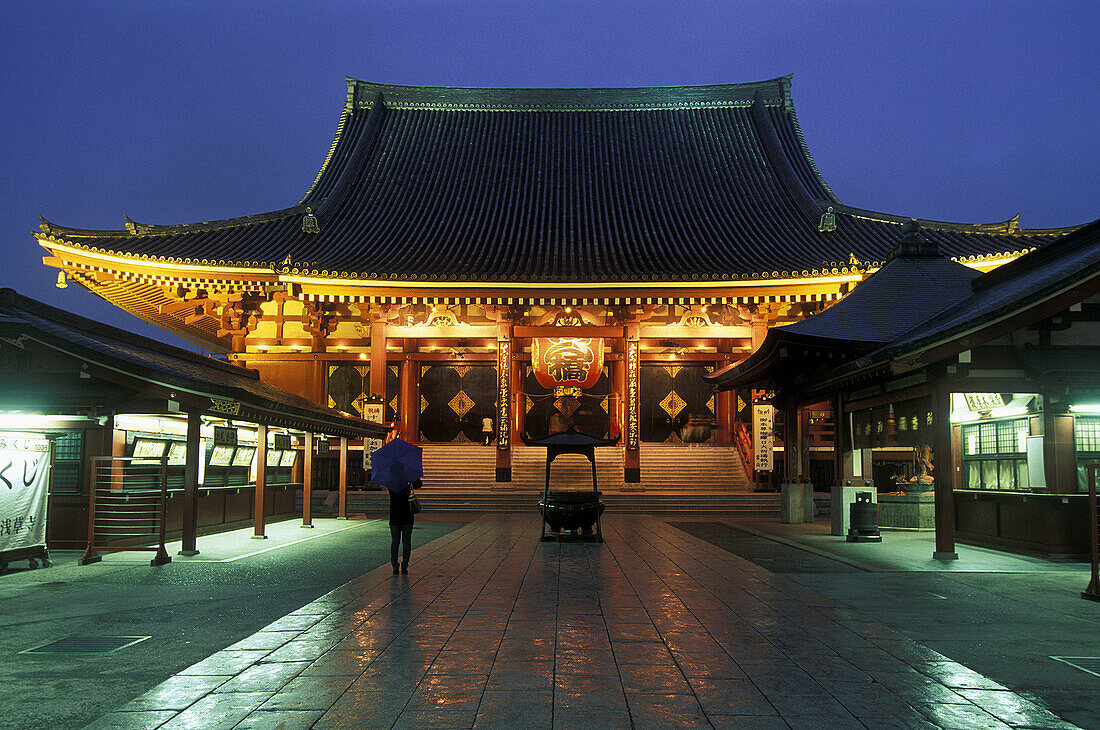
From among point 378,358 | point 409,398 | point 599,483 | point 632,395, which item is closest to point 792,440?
point 632,395

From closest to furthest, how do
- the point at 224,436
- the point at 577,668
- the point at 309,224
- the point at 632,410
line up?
1. the point at 577,668
2. the point at 224,436
3. the point at 632,410
4. the point at 309,224

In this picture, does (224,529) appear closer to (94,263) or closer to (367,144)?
(94,263)

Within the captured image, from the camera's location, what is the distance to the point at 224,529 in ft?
49.0

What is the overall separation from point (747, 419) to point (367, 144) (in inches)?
631

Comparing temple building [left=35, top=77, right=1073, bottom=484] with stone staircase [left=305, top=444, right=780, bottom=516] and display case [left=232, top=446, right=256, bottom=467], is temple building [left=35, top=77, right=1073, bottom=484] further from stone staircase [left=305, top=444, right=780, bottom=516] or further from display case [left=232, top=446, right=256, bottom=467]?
display case [left=232, top=446, right=256, bottom=467]

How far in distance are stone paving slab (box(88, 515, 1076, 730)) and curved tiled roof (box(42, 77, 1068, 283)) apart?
14.3 m

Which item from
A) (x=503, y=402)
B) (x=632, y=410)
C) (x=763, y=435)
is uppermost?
(x=503, y=402)

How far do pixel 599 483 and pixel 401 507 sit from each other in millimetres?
12970

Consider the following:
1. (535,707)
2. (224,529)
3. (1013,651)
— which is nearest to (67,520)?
(224,529)

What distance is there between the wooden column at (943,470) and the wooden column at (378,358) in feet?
48.2

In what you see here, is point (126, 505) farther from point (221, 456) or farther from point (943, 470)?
point (943, 470)

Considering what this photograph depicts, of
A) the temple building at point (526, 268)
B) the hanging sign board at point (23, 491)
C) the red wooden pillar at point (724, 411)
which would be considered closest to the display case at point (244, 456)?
the hanging sign board at point (23, 491)

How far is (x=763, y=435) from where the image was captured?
21.8 m

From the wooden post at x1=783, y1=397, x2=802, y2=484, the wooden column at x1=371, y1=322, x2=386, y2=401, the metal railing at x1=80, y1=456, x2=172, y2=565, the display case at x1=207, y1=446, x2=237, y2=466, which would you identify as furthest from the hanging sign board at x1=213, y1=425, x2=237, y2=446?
the wooden post at x1=783, y1=397, x2=802, y2=484
